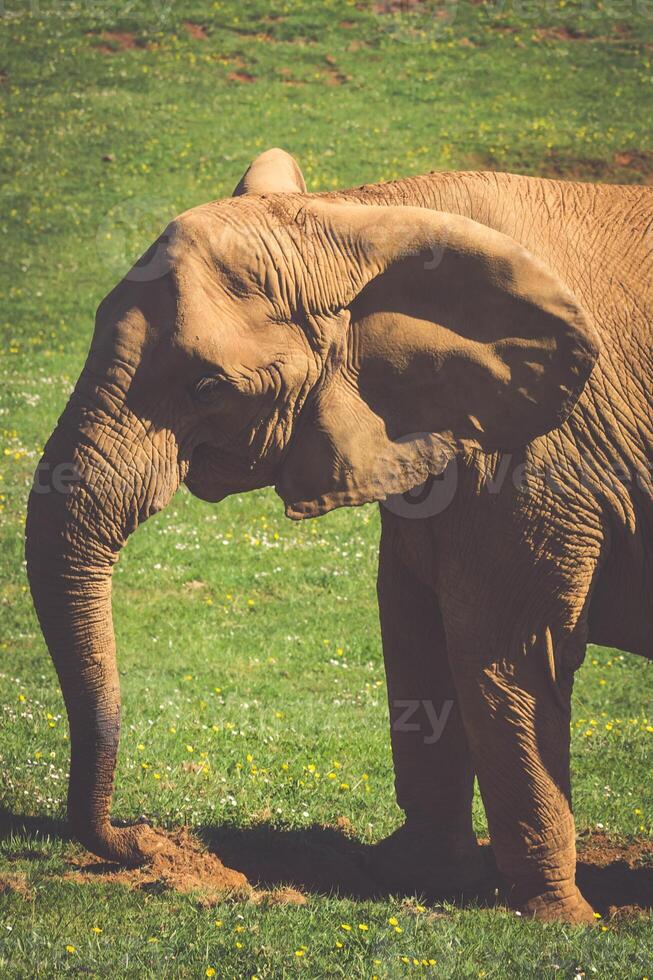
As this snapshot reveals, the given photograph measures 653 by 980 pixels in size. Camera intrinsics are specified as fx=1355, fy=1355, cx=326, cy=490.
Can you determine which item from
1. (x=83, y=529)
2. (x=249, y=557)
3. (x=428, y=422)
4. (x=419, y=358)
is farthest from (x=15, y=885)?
(x=249, y=557)

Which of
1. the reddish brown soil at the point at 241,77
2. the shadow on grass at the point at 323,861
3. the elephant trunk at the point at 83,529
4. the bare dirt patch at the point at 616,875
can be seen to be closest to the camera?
the elephant trunk at the point at 83,529

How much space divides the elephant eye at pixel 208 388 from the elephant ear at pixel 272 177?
1215 millimetres

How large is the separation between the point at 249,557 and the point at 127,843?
757cm

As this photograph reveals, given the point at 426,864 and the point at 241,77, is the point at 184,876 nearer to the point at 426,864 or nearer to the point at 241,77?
the point at 426,864

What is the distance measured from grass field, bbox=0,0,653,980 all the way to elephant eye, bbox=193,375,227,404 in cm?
234

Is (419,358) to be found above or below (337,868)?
above

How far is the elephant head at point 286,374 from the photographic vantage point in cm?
545

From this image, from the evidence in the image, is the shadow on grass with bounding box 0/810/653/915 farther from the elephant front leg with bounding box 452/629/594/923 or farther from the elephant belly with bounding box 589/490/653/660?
the elephant belly with bounding box 589/490/653/660

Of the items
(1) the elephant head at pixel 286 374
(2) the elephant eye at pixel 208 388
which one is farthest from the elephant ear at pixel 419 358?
(2) the elephant eye at pixel 208 388

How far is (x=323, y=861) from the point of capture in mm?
7582

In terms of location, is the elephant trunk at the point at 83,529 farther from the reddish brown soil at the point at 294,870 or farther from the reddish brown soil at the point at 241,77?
the reddish brown soil at the point at 241,77

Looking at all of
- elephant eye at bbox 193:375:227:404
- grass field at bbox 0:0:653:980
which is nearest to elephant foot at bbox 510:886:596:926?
grass field at bbox 0:0:653:980

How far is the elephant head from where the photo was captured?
5445mm

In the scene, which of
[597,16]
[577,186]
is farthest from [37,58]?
[577,186]
